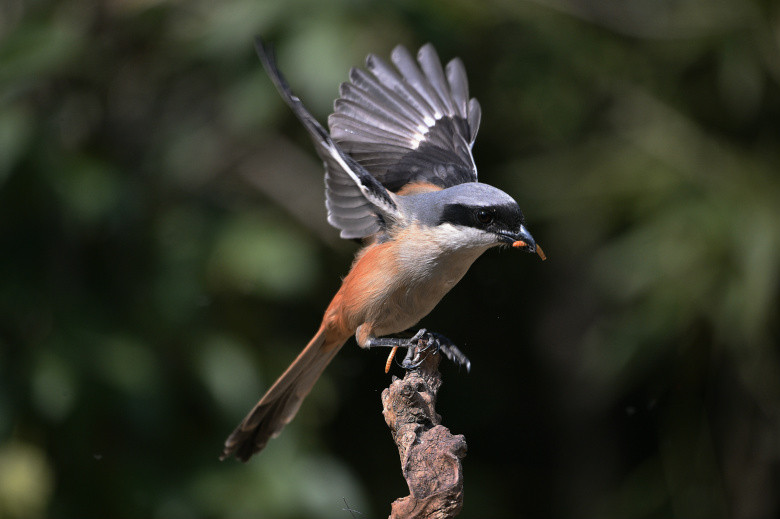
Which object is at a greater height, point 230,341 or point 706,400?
point 230,341

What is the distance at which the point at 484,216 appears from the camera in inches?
112

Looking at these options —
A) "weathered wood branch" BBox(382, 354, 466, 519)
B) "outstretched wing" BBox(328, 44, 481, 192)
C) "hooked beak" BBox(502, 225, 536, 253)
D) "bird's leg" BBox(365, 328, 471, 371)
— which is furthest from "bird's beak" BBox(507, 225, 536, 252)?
"outstretched wing" BBox(328, 44, 481, 192)

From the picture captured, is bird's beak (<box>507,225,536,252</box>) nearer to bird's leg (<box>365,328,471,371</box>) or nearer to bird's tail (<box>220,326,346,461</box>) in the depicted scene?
bird's leg (<box>365,328,471,371</box>)

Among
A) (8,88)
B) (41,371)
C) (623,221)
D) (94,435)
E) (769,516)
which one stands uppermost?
(8,88)

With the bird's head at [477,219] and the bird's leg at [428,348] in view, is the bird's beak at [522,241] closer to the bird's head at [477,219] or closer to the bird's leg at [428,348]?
the bird's head at [477,219]

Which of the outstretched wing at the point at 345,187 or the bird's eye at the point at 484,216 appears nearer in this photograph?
the outstretched wing at the point at 345,187

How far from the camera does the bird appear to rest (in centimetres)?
286

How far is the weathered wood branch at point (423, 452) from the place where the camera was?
203 centimetres

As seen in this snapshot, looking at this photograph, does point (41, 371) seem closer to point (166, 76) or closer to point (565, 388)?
point (166, 76)

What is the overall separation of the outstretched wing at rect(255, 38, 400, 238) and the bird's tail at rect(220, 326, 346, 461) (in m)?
0.50

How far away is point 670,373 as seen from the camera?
5234 mm

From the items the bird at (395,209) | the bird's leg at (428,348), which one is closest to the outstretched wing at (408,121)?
the bird at (395,209)

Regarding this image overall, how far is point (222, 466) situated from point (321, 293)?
114 centimetres

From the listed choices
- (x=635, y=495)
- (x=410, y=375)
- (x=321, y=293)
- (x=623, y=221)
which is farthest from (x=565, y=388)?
(x=410, y=375)
